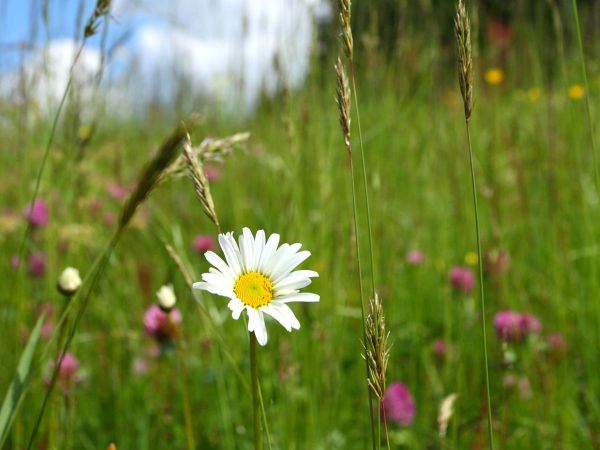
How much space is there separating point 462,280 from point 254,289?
1.02 meters

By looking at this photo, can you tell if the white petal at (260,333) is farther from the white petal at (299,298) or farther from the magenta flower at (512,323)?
the magenta flower at (512,323)

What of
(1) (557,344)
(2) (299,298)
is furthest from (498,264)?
(2) (299,298)

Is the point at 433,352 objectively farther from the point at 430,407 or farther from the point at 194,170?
the point at 194,170

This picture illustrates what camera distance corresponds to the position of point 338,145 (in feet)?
6.32

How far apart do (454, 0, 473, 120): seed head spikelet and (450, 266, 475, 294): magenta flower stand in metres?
0.98

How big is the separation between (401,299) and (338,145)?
0.55 m

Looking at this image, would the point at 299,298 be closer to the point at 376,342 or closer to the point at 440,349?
the point at 376,342

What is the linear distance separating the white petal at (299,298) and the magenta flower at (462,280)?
0.96 metres

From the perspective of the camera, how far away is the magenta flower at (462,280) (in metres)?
1.44

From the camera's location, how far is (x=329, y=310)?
4.07 feet

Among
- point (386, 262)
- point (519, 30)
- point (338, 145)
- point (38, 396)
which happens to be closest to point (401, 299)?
point (386, 262)

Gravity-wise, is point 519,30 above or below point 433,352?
above

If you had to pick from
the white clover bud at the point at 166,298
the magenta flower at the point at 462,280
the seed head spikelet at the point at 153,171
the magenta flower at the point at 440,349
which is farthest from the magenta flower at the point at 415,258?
the seed head spikelet at the point at 153,171

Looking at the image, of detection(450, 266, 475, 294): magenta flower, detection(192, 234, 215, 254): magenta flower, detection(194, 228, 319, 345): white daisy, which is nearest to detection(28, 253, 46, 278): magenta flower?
detection(192, 234, 215, 254): magenta flower
